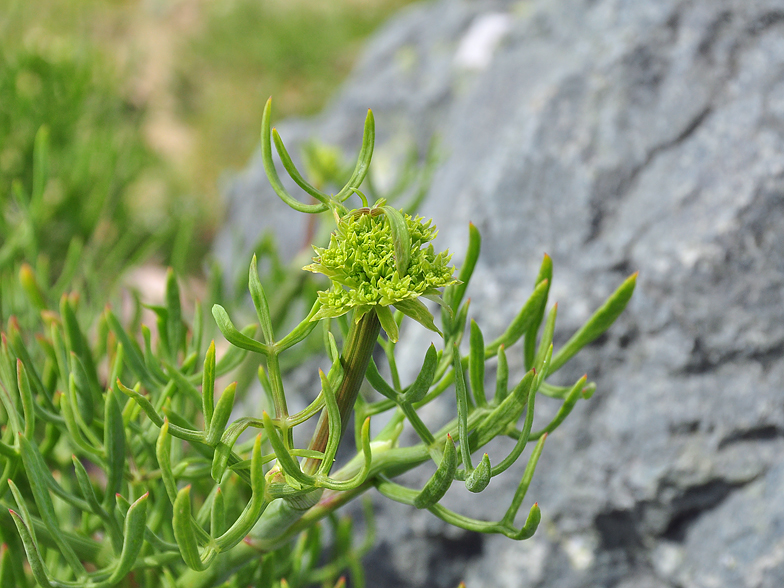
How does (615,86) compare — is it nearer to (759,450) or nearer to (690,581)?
(759,450)

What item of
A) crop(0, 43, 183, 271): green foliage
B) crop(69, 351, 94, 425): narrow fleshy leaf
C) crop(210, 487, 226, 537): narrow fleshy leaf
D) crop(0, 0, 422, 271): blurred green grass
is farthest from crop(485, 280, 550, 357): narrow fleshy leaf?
crop(0, 0, 422, 271): blurred green grass

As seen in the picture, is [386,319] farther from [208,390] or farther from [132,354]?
[132,354]

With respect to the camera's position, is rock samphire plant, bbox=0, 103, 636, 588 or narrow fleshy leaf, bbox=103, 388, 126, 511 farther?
narrow fleshy leaf, bbox=103, 388, 126, 511

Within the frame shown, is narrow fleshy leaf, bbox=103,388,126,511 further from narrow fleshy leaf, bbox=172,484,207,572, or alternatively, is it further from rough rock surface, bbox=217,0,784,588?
rough rock surface, bbox=217,0,784,588

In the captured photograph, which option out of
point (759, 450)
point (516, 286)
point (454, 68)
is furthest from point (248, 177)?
point (759, 450)

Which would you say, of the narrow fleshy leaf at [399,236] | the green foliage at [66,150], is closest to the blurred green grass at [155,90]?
the green foliage at [66,150]

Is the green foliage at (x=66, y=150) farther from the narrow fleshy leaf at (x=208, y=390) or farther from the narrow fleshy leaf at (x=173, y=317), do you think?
the narrow fleshy leaf at (x=208, y=390)

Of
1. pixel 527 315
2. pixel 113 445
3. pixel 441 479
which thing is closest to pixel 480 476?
pixel 441 479
